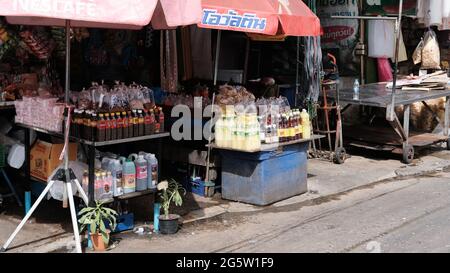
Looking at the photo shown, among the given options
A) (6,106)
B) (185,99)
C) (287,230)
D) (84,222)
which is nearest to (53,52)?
(6,106)

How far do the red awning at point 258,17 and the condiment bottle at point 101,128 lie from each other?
1452mm

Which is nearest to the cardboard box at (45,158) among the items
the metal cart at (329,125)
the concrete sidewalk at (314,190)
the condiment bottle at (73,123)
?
the condiment bottle at (73,123)

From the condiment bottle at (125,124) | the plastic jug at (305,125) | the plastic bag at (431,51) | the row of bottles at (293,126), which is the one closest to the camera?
the condiment bottle at (125,124)

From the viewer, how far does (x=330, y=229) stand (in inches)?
253

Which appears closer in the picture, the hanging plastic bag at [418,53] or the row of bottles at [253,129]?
the row of bottles at [253,129]

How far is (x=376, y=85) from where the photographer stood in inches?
473

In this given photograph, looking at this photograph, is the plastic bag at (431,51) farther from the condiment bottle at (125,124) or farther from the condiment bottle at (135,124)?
the condiment bottle at (125,124)

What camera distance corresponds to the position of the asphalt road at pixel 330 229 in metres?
5.82

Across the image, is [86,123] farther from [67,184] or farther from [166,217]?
[166,217]

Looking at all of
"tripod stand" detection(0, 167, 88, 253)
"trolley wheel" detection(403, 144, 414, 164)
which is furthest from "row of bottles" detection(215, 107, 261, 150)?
"trolley wheel" detection(403, 144, 414, 164)

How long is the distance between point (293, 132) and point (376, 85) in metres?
5.07

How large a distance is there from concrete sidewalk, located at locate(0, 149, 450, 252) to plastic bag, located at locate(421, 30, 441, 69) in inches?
87.4

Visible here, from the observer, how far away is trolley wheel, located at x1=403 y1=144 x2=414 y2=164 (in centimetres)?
1005
